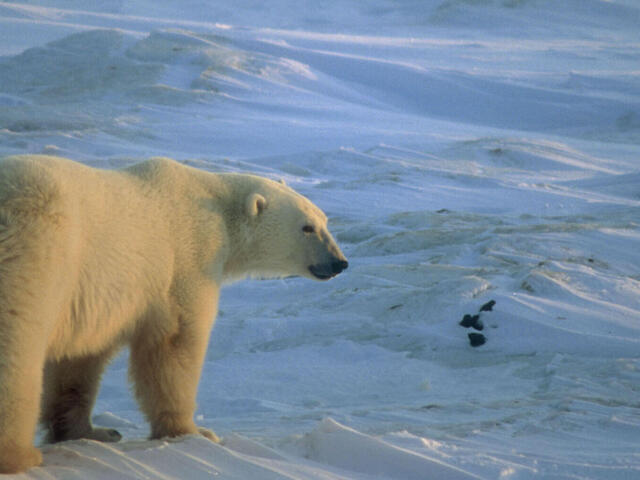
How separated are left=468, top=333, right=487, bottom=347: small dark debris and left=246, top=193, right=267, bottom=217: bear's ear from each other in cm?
187

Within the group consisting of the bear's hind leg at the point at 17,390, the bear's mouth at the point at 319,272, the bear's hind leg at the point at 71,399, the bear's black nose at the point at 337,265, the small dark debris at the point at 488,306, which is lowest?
the bear's hind leg at the point at 71,399

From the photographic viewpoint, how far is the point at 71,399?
11.3 feet

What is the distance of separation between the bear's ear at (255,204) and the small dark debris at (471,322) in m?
1.94

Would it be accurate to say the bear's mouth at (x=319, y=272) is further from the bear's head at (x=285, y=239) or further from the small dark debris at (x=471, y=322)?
the small dark debris at (x=471, y=322)

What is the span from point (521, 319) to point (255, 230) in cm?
214

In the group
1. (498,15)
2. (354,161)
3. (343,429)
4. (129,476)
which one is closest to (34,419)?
(129,476)

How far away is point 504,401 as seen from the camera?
3.97 metres

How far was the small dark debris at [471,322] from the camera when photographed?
5051 mm

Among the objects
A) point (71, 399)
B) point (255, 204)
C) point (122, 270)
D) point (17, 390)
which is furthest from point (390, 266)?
point (17, 390)

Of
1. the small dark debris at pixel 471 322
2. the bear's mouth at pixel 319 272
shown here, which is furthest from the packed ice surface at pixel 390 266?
the bear's mouth at pixel 319 272

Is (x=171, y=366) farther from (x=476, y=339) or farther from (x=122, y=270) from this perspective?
(x=476, y=339)

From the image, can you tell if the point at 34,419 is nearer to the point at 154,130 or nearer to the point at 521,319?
the point at 521,319

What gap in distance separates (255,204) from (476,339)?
77.7 inches

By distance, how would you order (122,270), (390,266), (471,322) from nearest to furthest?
1. (122,270)
2. (471,322)
3. (390,266)
